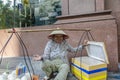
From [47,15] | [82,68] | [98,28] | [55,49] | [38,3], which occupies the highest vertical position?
[38,3]

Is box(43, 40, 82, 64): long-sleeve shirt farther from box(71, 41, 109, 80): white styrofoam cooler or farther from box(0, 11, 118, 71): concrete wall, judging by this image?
box(0, 11, 118, 71): concrete wall

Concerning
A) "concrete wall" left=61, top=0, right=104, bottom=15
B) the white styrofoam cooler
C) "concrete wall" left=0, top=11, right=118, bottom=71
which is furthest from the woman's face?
"concrete wall" left=61, top=0, right=104, bottom=15

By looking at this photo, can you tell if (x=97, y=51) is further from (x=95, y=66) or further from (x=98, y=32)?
(x=98, y=32)

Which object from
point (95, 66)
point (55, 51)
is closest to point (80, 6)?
point (55, 51)

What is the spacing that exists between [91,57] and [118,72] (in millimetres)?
514

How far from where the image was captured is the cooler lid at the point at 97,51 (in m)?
2.41

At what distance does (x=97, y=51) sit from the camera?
2.65 metres

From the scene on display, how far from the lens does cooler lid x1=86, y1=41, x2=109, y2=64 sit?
2410 mm

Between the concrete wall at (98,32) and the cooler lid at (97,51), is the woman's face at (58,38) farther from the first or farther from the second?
the concrete wall at (98,32)

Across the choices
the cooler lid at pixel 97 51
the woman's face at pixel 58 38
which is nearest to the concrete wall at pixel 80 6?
the cooler lid at pixel 97 51

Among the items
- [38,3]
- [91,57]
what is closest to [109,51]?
[91,57]

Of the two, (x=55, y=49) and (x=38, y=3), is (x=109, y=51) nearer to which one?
(x=55, y=49)

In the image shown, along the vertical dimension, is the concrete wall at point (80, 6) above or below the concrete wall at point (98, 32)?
above

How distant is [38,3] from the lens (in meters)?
4.96
